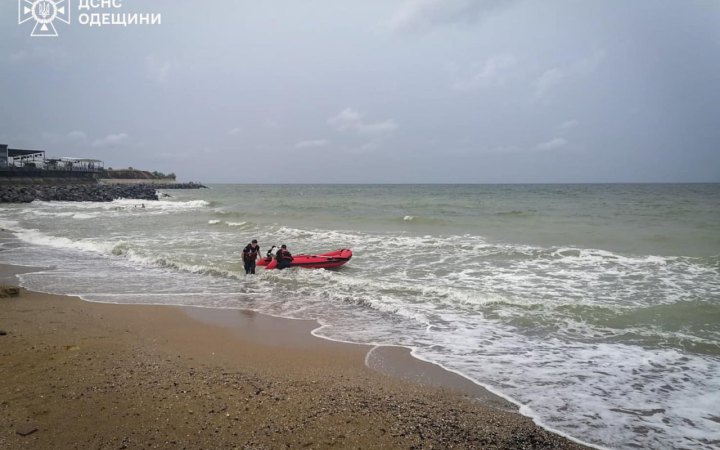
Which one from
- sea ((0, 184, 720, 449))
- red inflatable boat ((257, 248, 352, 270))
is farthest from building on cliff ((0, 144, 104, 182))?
red inflatable boat ((257, 248, 352, 270))

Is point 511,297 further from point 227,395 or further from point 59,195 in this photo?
point 59,195

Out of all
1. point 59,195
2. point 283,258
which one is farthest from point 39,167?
point 283,258

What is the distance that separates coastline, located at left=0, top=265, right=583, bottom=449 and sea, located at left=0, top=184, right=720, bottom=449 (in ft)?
2.17

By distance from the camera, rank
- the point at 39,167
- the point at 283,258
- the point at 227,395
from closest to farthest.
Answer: the point at 227,395
the point at 283,258
the point at 39,167

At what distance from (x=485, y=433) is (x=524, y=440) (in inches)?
12.9

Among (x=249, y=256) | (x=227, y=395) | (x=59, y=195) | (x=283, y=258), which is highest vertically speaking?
(x=59, y=195)

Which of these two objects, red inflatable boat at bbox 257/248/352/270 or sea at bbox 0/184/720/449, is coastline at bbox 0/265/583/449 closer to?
sea at bbox 0/184/720/449

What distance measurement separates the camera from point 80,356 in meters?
5.40

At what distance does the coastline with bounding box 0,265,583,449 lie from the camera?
370 cm

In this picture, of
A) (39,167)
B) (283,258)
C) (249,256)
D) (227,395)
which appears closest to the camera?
(227,395)

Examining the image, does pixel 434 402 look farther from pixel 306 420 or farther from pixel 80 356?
pixel 80 356

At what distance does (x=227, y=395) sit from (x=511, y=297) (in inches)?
266

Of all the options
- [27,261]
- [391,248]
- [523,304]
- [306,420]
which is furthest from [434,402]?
[27,261]

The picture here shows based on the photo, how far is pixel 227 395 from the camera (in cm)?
444
